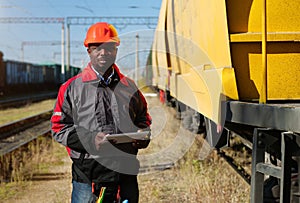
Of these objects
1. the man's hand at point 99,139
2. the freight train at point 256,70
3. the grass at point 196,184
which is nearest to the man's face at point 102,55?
the man's hand at point 99,139

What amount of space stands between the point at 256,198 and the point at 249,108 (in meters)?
0.63

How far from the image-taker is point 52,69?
51.2 m

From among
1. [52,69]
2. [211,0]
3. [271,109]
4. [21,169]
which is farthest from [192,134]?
[52,69]

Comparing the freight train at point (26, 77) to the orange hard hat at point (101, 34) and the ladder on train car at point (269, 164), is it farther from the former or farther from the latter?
the ladder on train car at point (269, 164)

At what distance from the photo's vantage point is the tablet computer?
2951mm

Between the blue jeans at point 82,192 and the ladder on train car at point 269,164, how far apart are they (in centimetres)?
114

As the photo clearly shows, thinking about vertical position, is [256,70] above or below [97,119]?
above

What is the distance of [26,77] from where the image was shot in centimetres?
3900

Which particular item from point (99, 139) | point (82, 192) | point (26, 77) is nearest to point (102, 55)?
point (99, 139)

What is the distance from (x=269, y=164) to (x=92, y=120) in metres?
1.23

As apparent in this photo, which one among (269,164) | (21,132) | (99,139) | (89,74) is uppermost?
(89,74)

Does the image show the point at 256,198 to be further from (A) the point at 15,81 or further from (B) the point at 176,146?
(A) the point at 15,81

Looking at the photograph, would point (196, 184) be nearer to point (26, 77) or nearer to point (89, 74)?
point (89, 74)

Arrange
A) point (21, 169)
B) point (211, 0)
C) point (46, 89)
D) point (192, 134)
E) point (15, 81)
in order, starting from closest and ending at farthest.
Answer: point (211, 0) → point (21, 169) → point (192, 134) → point (15, 81) → point (46, 89)
